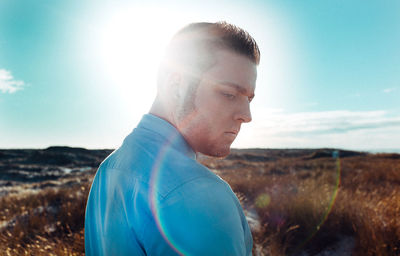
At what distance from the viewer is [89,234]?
1.11 meters

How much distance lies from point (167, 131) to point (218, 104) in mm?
269

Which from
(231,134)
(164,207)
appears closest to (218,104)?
(231,134)

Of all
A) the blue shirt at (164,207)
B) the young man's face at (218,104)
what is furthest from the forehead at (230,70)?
the blue shirt at (164,207)

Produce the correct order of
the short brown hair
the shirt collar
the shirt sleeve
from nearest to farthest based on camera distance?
the shirt sleeve → the shirt collar → the short brown hair

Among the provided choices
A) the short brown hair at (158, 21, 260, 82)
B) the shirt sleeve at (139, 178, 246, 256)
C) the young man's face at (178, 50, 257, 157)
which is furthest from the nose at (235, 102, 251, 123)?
the shirt sleeve at (139, 178, 246, 256)

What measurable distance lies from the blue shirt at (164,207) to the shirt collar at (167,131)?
0.08 feet

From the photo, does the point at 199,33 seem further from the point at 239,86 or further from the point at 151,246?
the point at 151,246

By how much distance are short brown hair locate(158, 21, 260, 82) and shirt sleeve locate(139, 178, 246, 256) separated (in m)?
0.58

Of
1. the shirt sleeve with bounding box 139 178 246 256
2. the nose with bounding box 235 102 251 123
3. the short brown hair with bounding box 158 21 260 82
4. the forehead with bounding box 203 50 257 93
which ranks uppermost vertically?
the short brown hair with bounding box 158 21 260 82

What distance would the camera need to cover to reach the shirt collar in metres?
0.98

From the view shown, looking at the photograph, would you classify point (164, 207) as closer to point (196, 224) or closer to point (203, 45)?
point (196, 224)

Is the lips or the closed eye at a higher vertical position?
the closed eye

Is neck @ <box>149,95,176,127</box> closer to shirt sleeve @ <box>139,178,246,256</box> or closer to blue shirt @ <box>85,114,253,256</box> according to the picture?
blue shirt @ <box>85,114,253,256</box>

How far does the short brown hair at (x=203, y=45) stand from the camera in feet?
3.58
